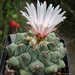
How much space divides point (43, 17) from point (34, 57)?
0.13 meters

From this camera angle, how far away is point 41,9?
62 cm

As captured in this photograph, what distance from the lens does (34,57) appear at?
637 mm

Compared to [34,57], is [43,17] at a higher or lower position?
higher

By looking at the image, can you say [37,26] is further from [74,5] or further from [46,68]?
[74,5]

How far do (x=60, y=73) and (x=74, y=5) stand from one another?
53.6 inches

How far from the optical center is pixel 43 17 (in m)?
0.64

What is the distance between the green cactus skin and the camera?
2.06 ft

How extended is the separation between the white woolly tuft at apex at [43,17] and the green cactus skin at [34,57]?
0.04 metres

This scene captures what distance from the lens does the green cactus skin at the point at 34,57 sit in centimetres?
63

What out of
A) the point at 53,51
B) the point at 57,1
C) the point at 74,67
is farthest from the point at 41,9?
the point at 57,1

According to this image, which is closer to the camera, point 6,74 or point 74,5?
point 6,74

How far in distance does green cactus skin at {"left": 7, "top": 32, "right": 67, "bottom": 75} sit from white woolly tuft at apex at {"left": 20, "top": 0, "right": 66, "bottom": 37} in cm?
4

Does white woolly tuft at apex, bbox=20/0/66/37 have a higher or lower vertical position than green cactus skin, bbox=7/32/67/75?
higher

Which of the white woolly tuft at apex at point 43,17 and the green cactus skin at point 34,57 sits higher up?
the white woolly tuft at apex at point 43,17
